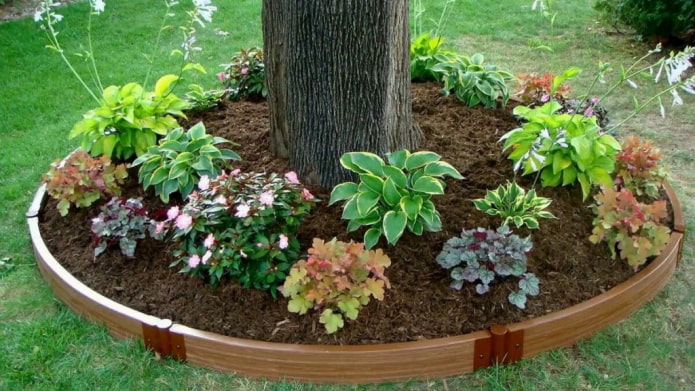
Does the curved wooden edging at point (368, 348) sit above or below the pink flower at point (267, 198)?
below

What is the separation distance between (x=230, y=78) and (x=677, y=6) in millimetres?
4781

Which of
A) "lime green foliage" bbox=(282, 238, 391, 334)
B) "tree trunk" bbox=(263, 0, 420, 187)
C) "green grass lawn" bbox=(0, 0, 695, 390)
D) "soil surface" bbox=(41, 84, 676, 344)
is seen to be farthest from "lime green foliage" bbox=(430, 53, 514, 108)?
"lime green foliage" bbox=(282, 238, 391, 334)

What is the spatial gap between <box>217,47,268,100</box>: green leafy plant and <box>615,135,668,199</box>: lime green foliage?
8.02 ft

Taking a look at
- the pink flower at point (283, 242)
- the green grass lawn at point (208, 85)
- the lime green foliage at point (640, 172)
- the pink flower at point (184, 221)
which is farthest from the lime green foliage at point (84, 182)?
the lime green foliage at point (640, 172)

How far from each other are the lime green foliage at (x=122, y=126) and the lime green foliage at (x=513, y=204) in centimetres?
196

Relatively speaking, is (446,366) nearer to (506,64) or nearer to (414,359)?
(414,359)

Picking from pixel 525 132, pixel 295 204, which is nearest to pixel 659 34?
pixel 525 132

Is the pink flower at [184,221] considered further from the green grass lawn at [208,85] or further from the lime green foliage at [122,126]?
the lime green foliage at [122,126]

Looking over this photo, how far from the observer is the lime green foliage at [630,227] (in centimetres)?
352

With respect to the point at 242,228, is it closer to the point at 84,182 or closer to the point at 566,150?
the point at 84,182

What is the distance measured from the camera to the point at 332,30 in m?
3.53

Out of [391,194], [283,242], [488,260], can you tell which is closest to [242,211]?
[283,242]

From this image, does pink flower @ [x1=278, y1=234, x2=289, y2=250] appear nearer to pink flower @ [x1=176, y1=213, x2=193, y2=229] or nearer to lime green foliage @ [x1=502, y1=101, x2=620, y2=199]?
pink flower @ [x1=176, y1=213, x2=193, y2=229]

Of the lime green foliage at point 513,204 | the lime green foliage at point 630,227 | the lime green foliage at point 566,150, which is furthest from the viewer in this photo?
the lime green foliage at point 566,150
